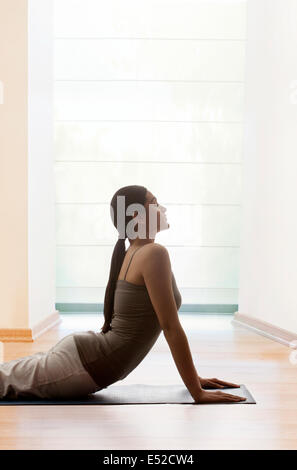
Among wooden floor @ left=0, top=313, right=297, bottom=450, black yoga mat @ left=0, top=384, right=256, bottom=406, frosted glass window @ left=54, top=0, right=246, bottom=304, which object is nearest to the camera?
wooden floor @ left=0, top=313, right=297, bottom=450

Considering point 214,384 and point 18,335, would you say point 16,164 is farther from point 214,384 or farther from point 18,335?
point 214,384

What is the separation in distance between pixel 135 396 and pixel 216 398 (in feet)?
1.24

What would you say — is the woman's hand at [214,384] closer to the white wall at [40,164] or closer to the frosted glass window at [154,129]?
the white wall at [40,164]

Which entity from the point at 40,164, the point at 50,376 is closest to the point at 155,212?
the point at 50,376

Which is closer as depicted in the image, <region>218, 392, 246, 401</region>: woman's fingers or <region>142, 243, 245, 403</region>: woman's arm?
<region>142, 243, 245, 403</region>: woman's arm

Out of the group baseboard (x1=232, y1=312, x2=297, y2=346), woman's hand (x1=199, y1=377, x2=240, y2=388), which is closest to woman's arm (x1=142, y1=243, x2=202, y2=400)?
woman's hand (x1=199, y1=377, x2=240, y2=388)

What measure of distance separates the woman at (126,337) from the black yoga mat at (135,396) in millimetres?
37

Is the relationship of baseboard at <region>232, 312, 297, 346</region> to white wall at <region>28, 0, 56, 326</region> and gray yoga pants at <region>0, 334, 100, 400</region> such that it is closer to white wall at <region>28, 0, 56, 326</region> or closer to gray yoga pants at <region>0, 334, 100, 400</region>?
white wall at <region>28, 0, 56, 326</region>

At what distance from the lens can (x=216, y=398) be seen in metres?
2.46

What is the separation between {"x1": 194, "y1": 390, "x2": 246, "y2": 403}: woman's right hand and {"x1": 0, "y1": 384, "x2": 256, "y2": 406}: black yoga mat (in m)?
0.02

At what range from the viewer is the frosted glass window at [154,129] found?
5316mm

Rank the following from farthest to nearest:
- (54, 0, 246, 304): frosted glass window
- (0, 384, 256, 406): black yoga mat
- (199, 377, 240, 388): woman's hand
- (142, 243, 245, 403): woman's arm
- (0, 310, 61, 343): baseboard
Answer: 1. (54, 0, 246, 304): frosted glass window
2. (0, 310, 61, 343): baseboard
3. (199, 377, 240, 388): woman's hand
4. (0, 384, 256, 406): black yoga mat
5. (142, 243, 245, 403): woman's arm

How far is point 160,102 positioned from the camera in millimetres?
5379

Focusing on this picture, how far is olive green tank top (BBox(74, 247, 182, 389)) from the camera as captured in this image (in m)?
2.43
